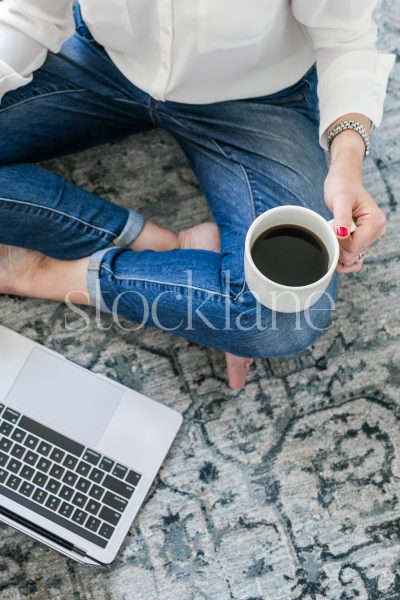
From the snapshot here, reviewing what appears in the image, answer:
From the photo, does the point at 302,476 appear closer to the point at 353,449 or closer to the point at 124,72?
the point at 353,449

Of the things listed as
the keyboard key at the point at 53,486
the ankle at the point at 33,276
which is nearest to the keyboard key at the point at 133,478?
the keyboard key at the point at 53,486

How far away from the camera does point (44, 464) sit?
0.99 m

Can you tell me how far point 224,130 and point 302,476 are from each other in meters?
0.55

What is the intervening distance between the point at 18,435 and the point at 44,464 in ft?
0.19

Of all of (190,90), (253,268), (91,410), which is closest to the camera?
(253,268)

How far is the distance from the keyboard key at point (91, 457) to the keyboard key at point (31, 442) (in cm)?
8

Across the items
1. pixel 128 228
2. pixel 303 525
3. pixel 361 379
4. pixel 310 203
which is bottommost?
pixel 303 525

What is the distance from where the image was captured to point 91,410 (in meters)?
1.01

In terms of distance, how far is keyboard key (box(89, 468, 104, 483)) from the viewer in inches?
38.7

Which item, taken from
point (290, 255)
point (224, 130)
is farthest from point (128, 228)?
point (290, 255)

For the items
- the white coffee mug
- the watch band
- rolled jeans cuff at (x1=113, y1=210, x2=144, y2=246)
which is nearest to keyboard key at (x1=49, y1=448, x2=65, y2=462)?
rolled jeans cuff at (x1=113, y1=210, x2=144, y2=246)

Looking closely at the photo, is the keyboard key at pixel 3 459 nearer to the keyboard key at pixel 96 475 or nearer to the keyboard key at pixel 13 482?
the keyboard key at pixel 13 482

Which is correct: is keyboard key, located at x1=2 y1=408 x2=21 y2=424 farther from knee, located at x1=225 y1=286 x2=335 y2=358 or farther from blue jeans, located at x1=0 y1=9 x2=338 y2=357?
knee, located at x1=225 y1=286 x2=335 y2=358

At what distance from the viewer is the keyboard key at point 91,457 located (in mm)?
989
